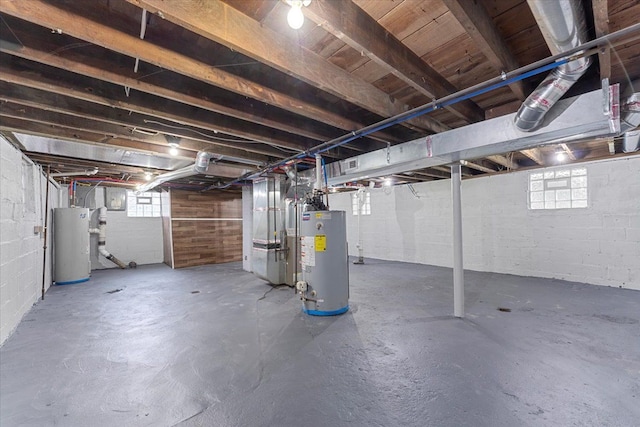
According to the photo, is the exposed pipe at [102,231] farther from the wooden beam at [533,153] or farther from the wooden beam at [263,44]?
the wooden beam at [533,153]

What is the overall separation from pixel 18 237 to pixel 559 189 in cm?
746

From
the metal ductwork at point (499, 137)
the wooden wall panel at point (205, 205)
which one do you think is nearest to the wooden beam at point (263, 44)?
the metal ductwork at point (499, 137)

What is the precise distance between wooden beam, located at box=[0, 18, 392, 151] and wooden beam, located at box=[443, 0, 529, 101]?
4.10 ft

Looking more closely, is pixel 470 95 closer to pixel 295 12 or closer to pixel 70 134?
pixel 295 12

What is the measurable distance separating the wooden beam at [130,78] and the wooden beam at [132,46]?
1.20ft

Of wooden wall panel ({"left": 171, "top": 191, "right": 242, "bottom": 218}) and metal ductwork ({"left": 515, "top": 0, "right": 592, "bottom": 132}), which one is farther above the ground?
metal ductwork ({"left": 515, "top": 0, "right": 592, "bottom": 132})

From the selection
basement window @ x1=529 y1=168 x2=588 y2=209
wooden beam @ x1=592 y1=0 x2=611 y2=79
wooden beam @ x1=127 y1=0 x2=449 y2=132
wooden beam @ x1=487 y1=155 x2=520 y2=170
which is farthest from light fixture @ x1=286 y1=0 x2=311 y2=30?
basement window @ x1=529 y1=168 x2=588 y2=209

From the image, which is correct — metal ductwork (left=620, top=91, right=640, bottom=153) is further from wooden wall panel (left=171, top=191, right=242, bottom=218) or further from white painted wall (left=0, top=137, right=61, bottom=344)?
wooden wall panel (left=171, top=191, right=242, bottom=218)

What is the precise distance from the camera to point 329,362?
2.18 meters

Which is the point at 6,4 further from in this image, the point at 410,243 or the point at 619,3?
the point at 410,243

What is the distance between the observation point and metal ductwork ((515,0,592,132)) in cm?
108

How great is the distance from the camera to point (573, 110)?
6.11 feet

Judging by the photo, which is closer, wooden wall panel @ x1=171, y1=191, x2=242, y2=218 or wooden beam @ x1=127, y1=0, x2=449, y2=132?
wooden beam @ x1=127, y1=0, x2=449, y2=132

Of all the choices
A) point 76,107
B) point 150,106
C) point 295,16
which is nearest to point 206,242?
point 76,107
